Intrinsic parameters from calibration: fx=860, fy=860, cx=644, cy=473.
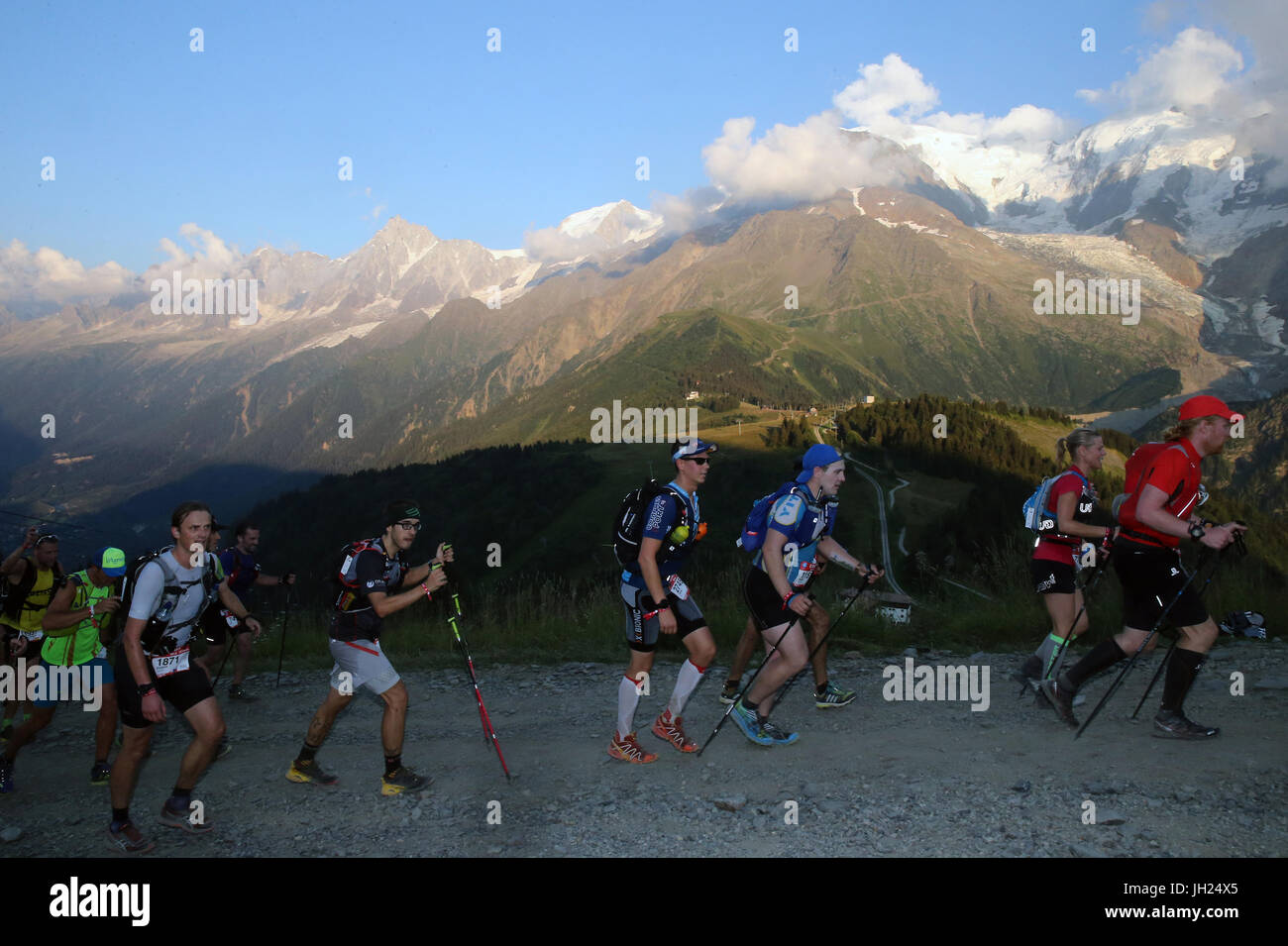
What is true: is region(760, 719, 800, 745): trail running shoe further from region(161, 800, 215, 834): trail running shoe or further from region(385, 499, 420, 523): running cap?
region(161, 800, 215, 834): trail running shoe

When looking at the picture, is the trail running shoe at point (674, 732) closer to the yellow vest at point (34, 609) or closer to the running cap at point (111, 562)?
the running cap at point (111, 562)

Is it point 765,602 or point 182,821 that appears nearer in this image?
point 182,821

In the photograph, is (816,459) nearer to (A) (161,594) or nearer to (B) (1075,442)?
(B) (1075,442)

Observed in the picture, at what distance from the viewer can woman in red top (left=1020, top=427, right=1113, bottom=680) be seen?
25.2 ft

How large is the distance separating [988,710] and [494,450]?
103 m

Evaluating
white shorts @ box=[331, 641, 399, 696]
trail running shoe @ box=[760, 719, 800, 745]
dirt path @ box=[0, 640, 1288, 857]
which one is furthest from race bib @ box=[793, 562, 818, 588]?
white shorts @ box=[331, 641, 399, 696]

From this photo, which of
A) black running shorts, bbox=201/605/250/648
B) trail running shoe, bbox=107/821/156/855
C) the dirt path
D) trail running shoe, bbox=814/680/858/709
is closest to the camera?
the dirt path

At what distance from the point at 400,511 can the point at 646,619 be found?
2.14m

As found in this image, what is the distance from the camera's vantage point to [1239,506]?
41.5 metres

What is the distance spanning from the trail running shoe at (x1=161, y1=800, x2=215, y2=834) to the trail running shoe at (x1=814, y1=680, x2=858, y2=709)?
209 inches

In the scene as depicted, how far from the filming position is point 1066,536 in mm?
7824

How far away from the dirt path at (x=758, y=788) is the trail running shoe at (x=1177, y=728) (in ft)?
0.37

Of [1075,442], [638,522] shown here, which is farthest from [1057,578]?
[638,522]
